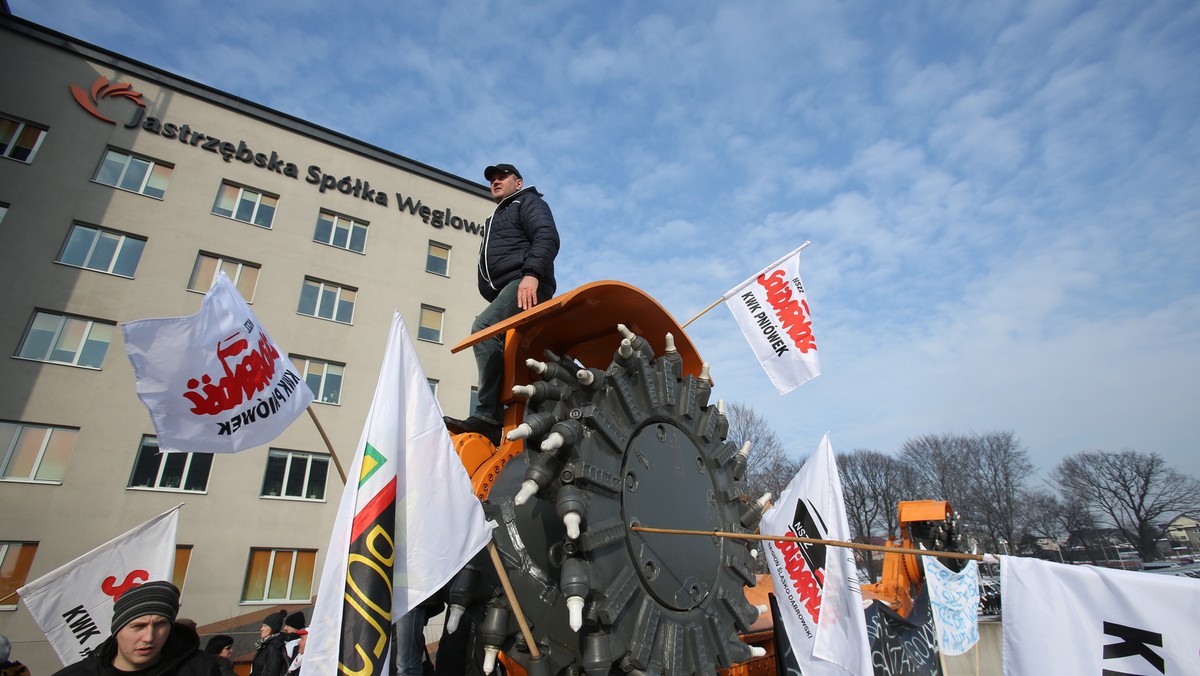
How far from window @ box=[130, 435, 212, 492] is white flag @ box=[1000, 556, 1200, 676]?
66.2ft

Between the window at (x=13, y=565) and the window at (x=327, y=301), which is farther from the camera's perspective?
the window at (x=327, y=301)

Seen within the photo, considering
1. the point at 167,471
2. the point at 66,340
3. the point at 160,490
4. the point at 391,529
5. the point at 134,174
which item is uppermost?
the point at 134,174

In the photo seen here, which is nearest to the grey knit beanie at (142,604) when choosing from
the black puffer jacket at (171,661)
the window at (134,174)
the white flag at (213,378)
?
the black puffer jacket at (171,661)

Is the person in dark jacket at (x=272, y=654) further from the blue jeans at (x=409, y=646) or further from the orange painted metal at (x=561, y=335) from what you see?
the orange painted metal at (x=561, y=335)

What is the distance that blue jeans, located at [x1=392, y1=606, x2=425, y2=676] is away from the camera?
10.2ft

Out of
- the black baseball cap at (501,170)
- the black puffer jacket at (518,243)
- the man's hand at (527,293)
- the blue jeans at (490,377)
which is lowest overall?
the blue jeans at (490,377)

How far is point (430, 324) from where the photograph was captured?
76.5 ft

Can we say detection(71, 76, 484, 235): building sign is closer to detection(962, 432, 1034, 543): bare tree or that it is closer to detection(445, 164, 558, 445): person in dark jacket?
detection(445, 164, 558, 445): person in dark jacket

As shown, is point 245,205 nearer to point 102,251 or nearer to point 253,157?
point 253,157

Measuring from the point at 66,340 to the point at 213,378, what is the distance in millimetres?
18845

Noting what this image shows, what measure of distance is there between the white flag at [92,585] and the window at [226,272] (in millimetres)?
15815

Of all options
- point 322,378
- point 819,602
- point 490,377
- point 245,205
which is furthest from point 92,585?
point 245,205

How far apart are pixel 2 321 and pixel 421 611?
20873 mm

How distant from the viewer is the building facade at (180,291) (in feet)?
53.1
